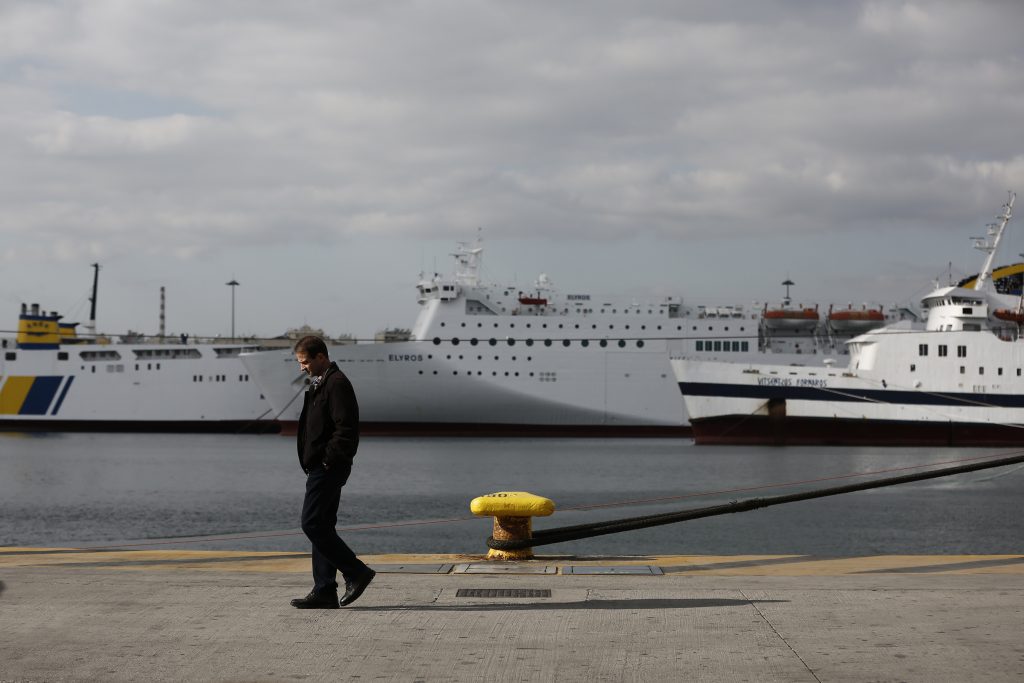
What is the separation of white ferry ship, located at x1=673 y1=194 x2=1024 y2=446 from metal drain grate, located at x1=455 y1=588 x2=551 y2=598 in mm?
35902

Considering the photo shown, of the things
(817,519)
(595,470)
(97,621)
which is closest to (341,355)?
(595,470)

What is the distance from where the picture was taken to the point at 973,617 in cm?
479

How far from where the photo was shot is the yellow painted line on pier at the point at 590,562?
21.3 ft

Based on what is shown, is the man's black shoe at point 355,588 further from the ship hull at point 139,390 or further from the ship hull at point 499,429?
the ship hull at point 139,390

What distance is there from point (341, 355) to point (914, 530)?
3199 cm

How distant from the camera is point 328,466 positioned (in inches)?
205

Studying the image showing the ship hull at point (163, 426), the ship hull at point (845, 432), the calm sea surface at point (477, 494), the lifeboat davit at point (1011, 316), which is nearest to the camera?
the calm sea surface at point (477, 494)

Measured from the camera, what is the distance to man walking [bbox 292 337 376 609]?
5184 mm

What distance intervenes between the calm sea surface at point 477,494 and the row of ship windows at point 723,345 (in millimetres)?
6716

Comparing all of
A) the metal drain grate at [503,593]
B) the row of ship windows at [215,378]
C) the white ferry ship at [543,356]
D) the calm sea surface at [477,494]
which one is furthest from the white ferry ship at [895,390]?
the metal drain grate at [503,593]

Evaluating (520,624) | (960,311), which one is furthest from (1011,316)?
(520,624)

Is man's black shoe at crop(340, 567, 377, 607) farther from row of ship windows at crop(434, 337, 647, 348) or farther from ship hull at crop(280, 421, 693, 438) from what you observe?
row of ship windows at crop(434, 337, 647, 348)

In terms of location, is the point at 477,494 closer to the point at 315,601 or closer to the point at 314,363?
the point at 314,363

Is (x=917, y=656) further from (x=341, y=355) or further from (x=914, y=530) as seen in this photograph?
(x=341, y=355)
